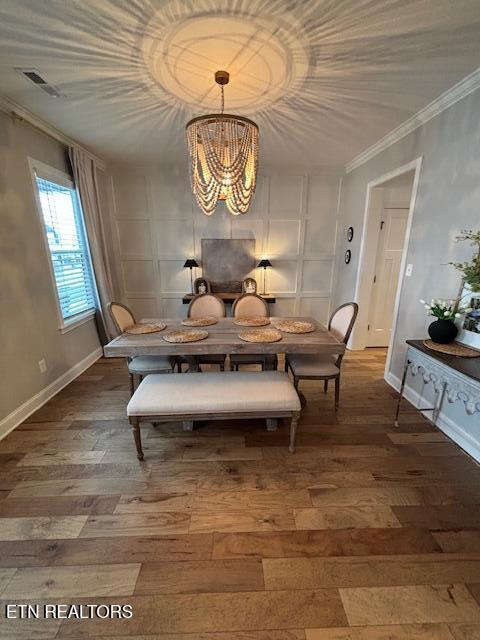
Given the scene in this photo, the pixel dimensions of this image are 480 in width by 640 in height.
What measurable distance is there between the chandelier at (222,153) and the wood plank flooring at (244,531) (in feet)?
6.44

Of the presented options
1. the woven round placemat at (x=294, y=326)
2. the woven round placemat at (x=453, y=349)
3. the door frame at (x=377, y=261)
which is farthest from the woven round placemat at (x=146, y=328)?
the door frame at (x=377, y=261)

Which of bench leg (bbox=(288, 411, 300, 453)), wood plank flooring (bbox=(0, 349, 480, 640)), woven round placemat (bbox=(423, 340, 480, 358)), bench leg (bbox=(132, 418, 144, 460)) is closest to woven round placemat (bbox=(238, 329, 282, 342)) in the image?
bench leg (bbox=(288, 411, 300, 453))

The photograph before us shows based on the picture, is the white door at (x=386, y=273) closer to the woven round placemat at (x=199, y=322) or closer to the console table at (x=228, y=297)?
the console table at (x=228, y=297)

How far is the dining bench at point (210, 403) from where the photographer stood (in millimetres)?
1728

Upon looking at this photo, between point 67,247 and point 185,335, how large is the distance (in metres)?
2.08

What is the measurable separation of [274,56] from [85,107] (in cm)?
168

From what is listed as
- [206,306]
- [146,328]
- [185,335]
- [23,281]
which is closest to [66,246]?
[23,281]

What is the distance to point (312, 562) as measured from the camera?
125 cm

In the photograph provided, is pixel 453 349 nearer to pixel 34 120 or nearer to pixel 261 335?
pixel 261 335

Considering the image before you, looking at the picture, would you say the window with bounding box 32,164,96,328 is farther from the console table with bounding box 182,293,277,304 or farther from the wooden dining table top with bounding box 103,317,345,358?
the wooden dining table top with bounding box 103,317,345,358

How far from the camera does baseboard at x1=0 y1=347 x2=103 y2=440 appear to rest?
6.95ft

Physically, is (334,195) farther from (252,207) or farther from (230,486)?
(230,486)

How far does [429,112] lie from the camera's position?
2193 millimetres

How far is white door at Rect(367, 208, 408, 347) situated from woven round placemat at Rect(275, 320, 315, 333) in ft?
5.84
